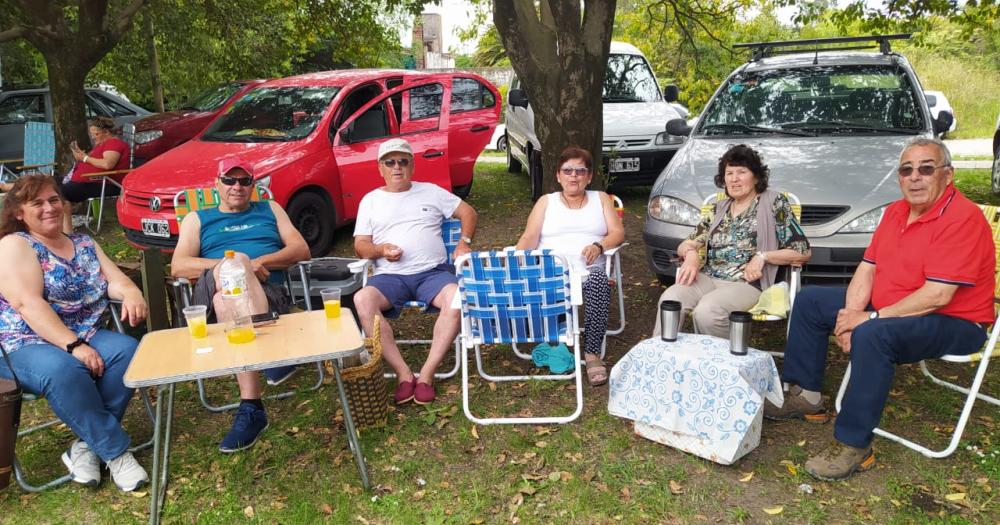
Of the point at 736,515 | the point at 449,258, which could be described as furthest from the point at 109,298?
the point at 736,515

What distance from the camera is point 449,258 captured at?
470 centimetres

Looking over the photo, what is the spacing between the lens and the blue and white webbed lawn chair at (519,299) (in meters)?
3.65

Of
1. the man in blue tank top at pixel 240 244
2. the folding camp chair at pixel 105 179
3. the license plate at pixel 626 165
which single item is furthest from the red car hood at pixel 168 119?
the man in blue tank top at pixel 240 244

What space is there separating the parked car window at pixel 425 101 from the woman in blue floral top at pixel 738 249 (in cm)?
406

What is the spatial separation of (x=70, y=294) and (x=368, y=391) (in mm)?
1476

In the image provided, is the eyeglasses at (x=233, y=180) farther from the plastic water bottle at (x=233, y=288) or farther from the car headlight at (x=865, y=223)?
the car headlight at (x=865, y=223)

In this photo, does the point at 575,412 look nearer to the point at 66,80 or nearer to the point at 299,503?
the point at 299,503

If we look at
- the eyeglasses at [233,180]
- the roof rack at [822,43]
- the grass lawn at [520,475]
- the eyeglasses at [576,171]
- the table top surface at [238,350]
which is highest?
the roof rack at [822,43]

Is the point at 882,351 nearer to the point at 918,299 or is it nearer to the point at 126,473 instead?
the point at 918,299

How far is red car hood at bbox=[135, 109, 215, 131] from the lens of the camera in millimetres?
10664

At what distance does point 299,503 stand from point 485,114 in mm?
5984

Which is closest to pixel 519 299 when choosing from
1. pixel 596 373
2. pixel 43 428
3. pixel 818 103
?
pixel 596 373

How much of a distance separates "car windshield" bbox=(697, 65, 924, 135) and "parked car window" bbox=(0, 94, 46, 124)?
11361 mm

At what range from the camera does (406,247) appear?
4.44 metres
